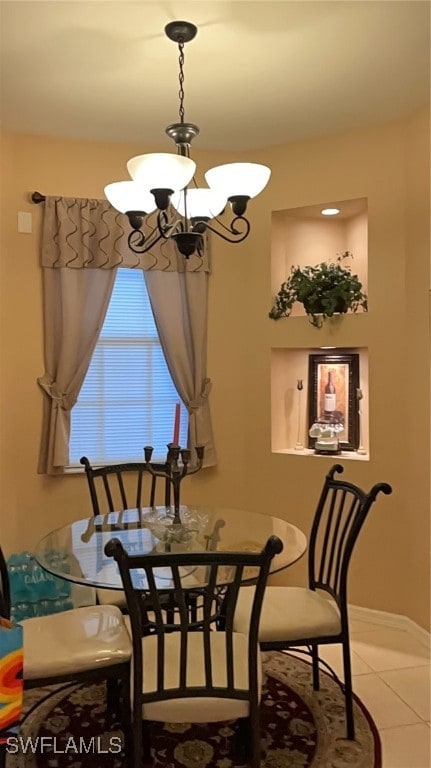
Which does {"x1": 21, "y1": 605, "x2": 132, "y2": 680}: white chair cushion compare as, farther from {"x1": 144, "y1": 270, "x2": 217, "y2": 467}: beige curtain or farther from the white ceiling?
the white ceiling

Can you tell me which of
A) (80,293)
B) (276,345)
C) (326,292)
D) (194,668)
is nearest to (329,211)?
(326,292)

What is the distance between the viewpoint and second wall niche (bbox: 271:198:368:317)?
3.93 meters

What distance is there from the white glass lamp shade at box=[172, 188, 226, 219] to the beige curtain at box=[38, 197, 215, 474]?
1195 mm

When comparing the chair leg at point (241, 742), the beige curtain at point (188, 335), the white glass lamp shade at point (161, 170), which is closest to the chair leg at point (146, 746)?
the chair leg at point (241, 742)

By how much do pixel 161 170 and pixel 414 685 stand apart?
2.55 meters

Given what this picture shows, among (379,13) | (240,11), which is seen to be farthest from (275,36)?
(379,13)

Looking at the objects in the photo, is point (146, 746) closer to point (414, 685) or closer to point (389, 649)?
point (414, 685)

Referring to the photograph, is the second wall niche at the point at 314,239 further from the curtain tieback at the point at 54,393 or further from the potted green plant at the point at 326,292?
the curtain tieback at the point at 54,393

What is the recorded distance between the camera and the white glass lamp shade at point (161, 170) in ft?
7.12

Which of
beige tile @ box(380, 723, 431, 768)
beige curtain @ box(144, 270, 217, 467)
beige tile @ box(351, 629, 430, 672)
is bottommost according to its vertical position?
beige tile @ box(380, 723, 431, 768)

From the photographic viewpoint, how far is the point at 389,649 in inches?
128

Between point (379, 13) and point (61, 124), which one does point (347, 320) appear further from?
point (61, 124)

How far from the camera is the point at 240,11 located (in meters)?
2.40

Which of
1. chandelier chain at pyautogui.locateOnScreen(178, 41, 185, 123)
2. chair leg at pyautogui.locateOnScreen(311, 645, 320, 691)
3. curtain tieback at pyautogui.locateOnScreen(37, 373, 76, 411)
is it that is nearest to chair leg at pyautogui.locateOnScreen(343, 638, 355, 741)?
chair leg at pyautogui.locateOnScreen(311, 645, 320, 691)
